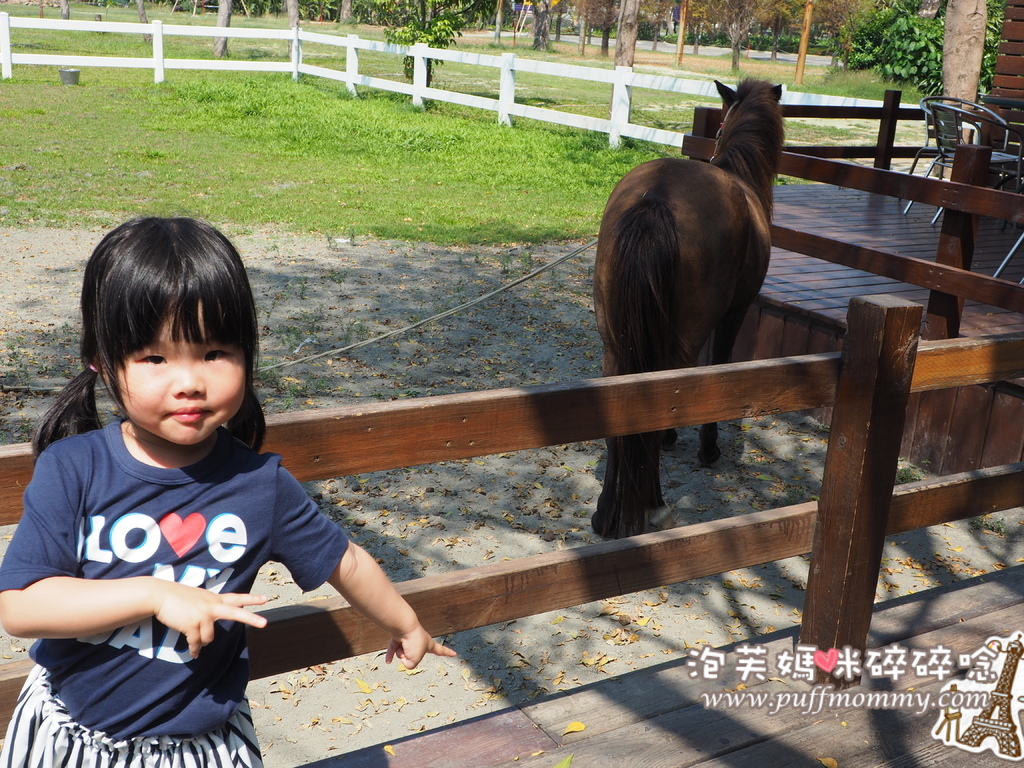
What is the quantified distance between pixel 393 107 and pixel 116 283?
16.9 metres

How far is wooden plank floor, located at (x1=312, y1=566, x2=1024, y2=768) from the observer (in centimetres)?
224

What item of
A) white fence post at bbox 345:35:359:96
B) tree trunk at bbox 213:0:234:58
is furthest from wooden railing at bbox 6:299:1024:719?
tree trunk at bbox 213:0:234:58

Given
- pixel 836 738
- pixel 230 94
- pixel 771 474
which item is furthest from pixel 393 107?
pixel 836 738

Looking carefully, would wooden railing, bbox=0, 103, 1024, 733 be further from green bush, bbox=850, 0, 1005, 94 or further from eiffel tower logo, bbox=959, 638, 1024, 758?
green bush, bbox=850, 0, 1005, 94

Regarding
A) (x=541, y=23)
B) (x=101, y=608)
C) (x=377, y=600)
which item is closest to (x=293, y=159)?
(x=377, y=600)

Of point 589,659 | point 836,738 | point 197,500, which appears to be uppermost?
point 197,500

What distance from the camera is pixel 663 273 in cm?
388

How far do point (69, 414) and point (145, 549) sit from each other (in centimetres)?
29

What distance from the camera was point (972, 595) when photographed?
3.11 metres

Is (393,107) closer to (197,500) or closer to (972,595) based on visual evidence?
(972,595)

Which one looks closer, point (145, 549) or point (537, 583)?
point (145, 549)

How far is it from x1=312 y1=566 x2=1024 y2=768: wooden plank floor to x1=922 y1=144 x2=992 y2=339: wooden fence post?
9.99 ft

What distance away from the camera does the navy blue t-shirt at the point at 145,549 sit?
4.47ft

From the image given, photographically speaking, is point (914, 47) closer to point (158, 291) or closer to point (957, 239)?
point (957, 239)
